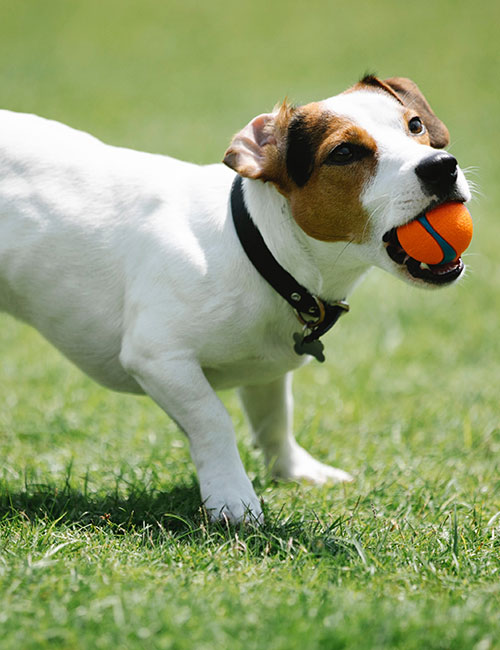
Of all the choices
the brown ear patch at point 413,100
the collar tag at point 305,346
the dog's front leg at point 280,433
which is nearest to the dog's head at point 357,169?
the brown ear patch at point 413,100

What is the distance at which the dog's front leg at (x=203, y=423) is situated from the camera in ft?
11.4

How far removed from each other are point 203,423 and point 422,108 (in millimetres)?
1739

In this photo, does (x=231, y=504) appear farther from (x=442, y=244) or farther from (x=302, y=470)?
(x=442, y=244)

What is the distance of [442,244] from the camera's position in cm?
321

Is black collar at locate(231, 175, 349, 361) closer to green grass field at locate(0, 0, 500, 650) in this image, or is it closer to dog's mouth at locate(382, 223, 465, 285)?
dog's mouth at locate(382, 223, 465, 285)

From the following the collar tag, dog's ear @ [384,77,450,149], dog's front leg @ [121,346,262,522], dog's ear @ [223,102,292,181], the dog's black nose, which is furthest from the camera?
dog's ear @ [384,77,450,149]

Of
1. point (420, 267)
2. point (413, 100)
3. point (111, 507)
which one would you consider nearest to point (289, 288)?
point (420, 267)

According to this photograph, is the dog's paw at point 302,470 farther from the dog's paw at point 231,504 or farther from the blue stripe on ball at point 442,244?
the blue stripe on ball at point 442,244

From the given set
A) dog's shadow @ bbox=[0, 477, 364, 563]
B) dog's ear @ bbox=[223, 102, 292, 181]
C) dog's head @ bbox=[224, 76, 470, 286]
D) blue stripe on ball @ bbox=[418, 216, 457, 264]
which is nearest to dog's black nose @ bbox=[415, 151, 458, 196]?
dog's head @ bbox=[224, 76, 470, 286]

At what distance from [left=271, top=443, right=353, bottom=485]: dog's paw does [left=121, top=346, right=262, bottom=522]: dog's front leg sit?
878mm

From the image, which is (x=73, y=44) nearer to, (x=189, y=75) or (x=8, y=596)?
(x=189, y=75)

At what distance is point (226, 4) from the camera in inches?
933

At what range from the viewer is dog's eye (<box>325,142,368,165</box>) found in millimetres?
3291

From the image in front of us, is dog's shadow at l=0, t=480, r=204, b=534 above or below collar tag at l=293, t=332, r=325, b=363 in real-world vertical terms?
below
